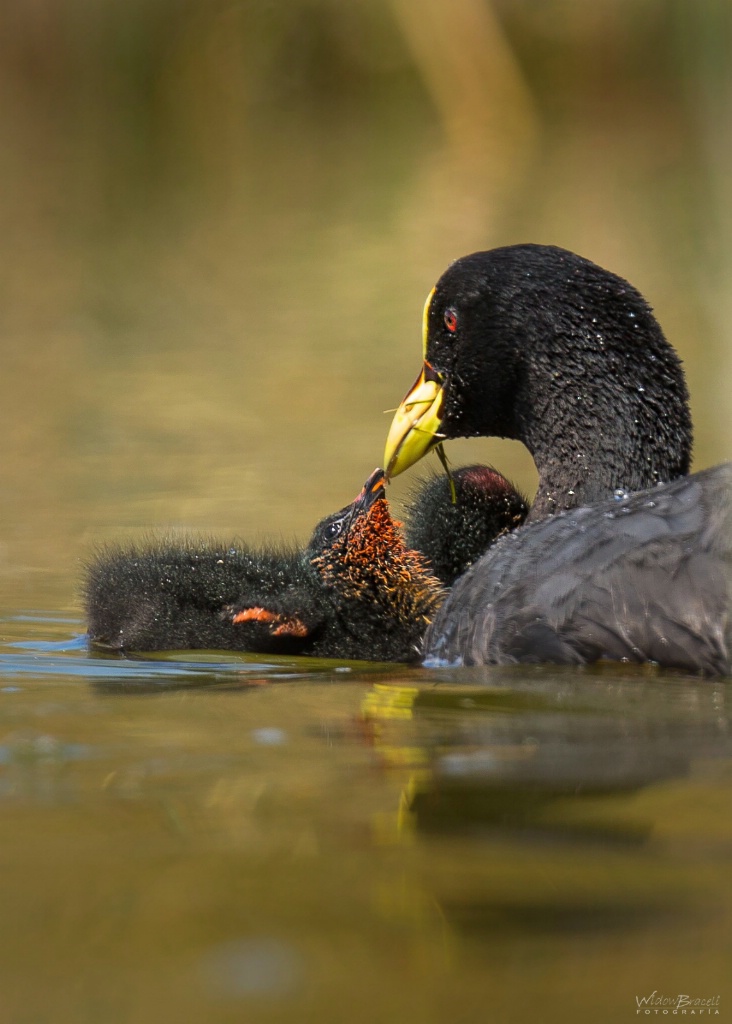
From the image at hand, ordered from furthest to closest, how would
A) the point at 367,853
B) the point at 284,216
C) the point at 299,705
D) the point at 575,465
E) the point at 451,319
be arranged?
the point at 284,216 < the point at 451,319 < the point at 575,465 < the point at 299,705 < the point at 367,853

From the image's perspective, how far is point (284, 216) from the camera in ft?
65.0

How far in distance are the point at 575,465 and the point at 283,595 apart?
1.13 meters

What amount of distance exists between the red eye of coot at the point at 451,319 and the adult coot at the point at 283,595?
2.18 ft

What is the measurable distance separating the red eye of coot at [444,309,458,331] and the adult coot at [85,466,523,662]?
2.18ft

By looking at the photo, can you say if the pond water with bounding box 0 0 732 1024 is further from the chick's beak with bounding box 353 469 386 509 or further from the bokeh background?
the chick's beak with bounding box 353 469 386 509

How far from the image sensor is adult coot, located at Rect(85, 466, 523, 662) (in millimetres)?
5160

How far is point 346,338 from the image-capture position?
12.4m

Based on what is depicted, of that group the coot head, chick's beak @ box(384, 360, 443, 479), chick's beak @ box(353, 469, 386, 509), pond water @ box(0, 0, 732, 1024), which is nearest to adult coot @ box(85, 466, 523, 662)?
chick's beak @ box(353, 469, 386, 509)

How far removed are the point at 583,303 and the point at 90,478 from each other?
3.18 m

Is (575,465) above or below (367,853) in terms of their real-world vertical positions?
above

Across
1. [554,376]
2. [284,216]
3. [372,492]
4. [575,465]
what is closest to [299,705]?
[372,492]

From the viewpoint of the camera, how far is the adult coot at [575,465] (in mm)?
4070

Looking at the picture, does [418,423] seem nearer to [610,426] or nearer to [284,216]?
[610,426]

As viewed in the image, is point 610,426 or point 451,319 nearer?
point 610,426
